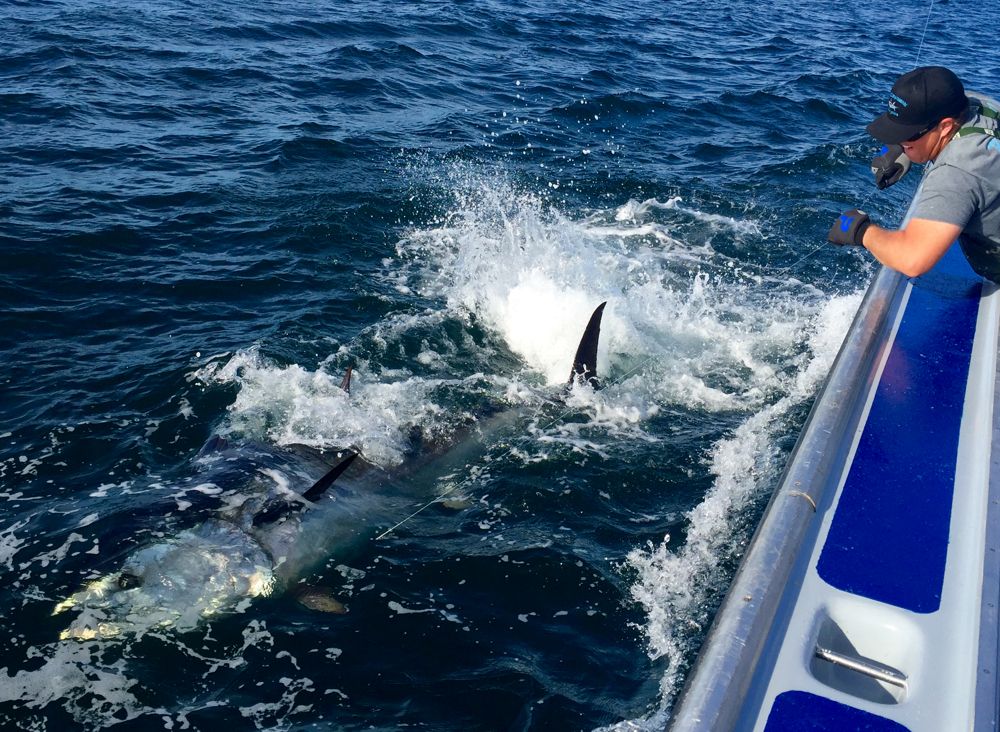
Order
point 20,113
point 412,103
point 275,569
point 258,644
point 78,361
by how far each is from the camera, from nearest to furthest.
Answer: point 258,644, point 275,569, point 78,361, point 20,113, point 412,103

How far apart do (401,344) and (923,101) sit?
4574mm

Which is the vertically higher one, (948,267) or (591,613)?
(948,267)

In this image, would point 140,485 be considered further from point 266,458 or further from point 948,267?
point 948,267

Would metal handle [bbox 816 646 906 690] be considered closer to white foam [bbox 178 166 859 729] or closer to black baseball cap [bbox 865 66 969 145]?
white foam [bbox 178 166 859 729]

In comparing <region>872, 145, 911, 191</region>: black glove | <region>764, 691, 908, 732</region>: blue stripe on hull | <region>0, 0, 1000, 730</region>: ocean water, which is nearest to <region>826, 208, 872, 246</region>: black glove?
<region>872, 145, 911, 191</region>: black glove

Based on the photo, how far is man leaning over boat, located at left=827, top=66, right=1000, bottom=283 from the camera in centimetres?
475

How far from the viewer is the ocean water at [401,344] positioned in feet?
15.6

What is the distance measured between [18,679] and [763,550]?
11.9 feet

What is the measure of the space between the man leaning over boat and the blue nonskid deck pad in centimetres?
56

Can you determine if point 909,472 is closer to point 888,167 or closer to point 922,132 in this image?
point 922,132

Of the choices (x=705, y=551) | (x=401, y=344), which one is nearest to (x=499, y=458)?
(x=705, y=551)

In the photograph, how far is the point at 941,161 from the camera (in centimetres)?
488

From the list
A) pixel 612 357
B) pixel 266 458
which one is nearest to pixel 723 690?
pixel 266 458

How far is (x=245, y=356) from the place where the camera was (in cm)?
742
